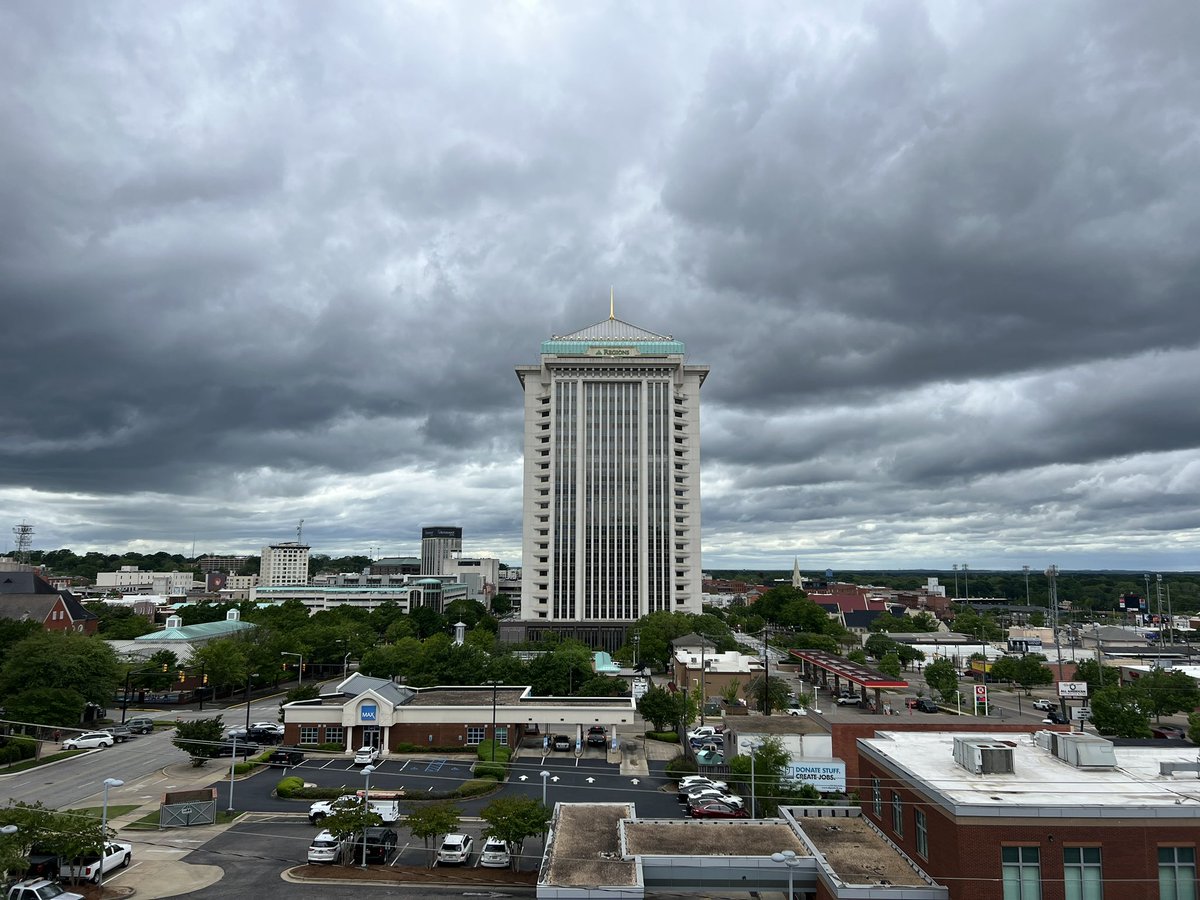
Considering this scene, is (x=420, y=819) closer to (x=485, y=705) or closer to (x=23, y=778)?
(x=485, y=705)

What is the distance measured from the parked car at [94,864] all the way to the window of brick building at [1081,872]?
3663 centimetres

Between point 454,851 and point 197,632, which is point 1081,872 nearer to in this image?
point 454,851

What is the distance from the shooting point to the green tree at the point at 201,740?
53.8 metres

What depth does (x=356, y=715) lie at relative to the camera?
60281mm

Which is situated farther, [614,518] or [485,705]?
[614,518]

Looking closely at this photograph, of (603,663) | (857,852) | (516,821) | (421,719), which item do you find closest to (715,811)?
(516,821)

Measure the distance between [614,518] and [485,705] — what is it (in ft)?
241

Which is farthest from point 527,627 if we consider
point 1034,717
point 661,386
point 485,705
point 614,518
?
point 1034,717

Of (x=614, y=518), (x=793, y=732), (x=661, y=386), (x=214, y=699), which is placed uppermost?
(x=661, y=386)

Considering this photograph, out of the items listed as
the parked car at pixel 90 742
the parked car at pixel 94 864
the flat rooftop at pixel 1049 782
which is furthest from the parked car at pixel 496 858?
the parked car at pixel 90 742

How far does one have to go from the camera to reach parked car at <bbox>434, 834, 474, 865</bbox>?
1403 inches

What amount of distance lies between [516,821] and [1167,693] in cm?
6956

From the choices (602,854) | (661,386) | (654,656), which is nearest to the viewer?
(602,854)

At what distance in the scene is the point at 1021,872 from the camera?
76.5 ft
